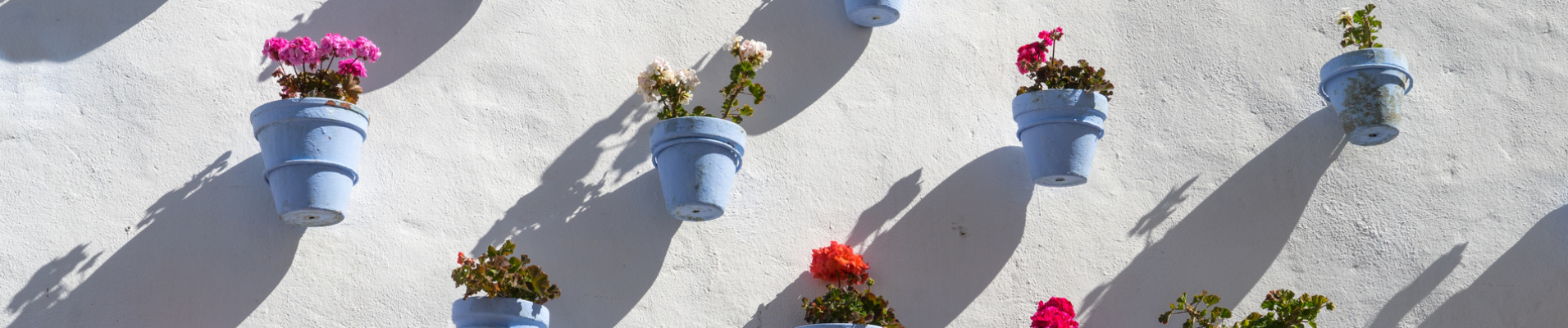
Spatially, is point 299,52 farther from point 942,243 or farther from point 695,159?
point 942,243

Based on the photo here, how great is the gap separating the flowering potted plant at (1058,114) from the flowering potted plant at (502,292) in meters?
1.20

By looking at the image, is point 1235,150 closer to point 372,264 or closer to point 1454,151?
point 1454,151

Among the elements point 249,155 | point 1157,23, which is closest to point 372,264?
point 249,155

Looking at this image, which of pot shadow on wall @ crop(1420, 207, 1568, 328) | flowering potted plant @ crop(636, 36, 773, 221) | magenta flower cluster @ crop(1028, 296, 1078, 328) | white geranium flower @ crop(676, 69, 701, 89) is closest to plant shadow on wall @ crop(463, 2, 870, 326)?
flowering potted plant @ crop(636, 36, 773, 221)

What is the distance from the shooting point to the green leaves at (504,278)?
8.70ft

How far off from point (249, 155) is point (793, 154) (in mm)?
1280

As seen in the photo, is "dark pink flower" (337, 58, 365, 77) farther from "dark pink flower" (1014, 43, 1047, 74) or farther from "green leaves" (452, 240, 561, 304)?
"dark pink flower" (1014, 43, 1047, 74)

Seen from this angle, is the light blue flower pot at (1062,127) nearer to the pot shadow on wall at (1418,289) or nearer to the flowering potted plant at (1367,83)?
the flowering potted plant at (1367,83)

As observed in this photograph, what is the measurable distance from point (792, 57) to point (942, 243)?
24.2 inches

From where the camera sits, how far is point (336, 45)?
8.83 feet

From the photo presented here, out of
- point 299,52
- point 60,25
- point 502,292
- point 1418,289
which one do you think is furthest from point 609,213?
point 1418,289

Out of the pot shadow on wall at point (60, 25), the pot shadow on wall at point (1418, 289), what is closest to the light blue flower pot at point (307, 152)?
the pot shadow on wall at point (60, 25)

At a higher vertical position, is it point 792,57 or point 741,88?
point 792,57

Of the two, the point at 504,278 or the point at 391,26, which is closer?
the point at 504,278
